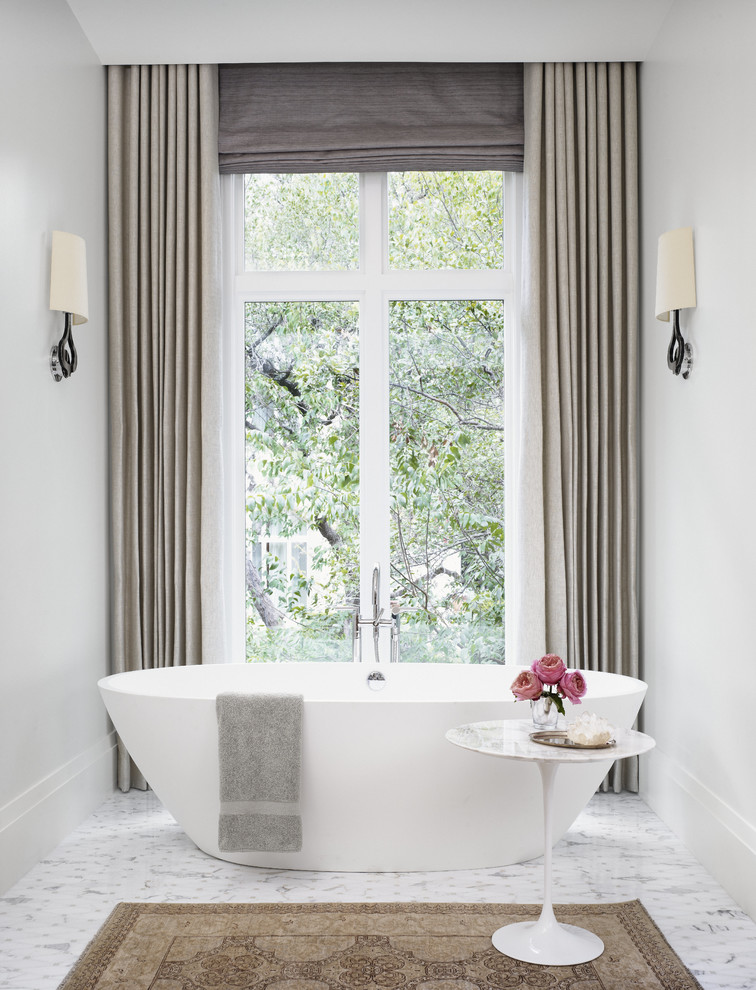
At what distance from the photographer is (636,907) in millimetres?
2578

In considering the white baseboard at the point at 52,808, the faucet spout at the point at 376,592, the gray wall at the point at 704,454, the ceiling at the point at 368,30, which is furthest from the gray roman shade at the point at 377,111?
the white baseboard at the point at 52,808

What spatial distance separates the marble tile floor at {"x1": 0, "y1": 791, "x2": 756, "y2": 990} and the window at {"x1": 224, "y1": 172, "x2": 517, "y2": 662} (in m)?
1.03

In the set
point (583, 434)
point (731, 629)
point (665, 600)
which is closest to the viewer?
point (731, 629)

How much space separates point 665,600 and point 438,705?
3.83ft

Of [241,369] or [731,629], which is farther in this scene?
[241,369]

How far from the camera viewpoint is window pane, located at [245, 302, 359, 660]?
3.95 metres

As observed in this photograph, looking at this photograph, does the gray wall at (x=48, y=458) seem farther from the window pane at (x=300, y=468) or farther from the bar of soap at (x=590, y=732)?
the bar of soap at (x=590, y=732)

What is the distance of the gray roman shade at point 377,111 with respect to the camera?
12.4ft

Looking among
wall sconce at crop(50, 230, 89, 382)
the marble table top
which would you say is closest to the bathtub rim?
the marble table top

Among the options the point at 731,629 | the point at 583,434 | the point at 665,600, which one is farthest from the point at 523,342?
the point at 731,629

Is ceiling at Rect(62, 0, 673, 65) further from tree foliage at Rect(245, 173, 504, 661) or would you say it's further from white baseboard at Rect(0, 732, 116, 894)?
white baseboard at Rect(0, 732, 116, 894)

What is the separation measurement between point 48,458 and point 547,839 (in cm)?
207

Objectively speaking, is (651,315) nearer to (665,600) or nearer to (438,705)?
(665,600)

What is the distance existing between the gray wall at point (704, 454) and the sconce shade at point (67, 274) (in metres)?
2.13
